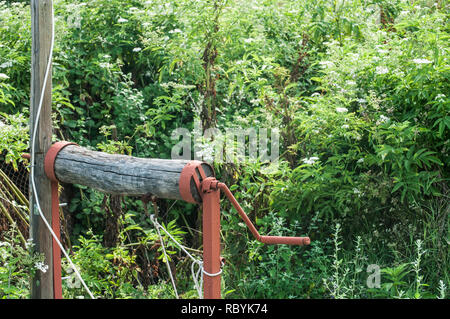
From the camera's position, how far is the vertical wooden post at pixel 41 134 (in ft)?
9.06

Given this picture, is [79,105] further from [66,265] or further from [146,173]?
[146,173]

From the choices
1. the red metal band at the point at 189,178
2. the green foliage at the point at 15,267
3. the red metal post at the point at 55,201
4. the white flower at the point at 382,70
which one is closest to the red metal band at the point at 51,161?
the red metal post at the point at 55,201

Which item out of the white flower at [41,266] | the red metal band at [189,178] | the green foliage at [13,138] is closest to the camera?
the red metal band at [189,178]

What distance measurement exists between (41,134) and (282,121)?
212 centimetres

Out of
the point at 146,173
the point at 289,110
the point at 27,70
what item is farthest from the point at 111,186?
the point at 27,70

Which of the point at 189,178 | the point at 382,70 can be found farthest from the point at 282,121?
the point at 189,178

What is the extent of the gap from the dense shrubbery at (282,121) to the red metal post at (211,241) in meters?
1.14

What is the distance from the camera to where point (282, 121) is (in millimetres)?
4391

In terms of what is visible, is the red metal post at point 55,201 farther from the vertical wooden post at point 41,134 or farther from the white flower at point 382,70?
the white flower at point 382,70

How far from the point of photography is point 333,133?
12.6ft

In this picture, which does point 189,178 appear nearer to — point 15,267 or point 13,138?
point 15,267

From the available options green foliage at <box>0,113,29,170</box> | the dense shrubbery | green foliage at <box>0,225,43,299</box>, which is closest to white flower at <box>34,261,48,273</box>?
green foliage at <box>0,225,43,299</box>
